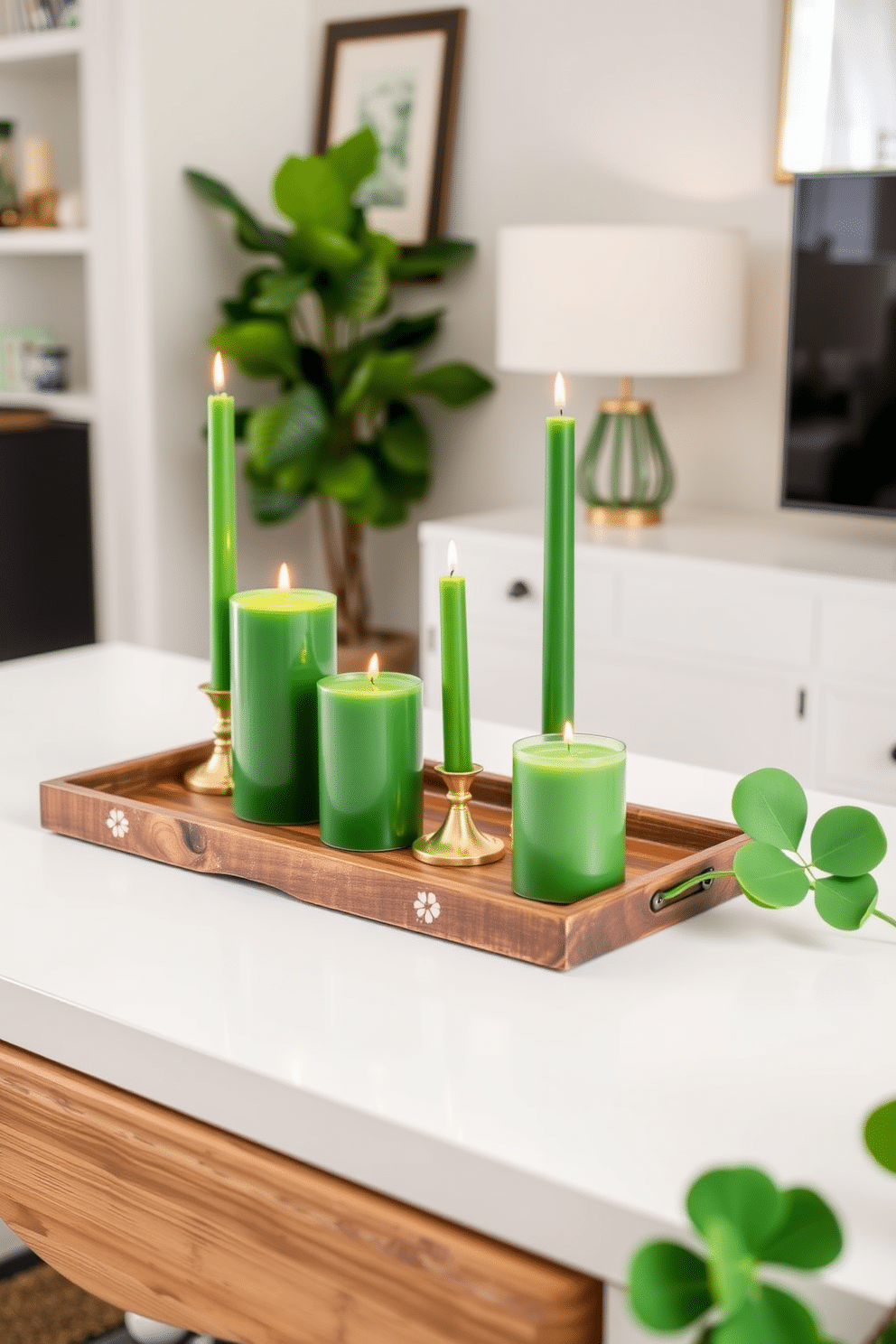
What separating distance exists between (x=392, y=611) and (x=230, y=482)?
269 centimetres

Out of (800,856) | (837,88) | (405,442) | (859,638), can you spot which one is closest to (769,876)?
(800,856)

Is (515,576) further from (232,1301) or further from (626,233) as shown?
(232,1301)

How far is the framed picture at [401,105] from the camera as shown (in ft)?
11.1

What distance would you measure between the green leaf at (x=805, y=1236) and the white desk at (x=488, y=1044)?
144mm

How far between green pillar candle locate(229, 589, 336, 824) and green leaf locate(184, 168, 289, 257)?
245 cm

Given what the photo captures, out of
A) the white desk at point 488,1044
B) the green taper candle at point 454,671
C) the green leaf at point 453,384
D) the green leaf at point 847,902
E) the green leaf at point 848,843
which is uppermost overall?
the green leaf at point 453,384

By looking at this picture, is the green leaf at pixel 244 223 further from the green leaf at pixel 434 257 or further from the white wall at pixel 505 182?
the green leaf at pixel 434 257

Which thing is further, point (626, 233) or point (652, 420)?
point (652, 420)

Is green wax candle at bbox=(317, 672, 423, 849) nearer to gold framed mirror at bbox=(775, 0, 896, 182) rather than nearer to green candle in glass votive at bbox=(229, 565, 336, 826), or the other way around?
green candle in glass votive at bbox=(229, 565, 336, 826)

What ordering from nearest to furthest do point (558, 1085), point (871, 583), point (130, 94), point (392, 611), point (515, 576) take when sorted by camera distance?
point (558, 1085) < point (871, 583) < point (515, 576) < point (130, 94) < point (392, 611)

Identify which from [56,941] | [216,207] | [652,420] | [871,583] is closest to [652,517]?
[652,420]

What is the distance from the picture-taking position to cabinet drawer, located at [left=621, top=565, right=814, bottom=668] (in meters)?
2.48

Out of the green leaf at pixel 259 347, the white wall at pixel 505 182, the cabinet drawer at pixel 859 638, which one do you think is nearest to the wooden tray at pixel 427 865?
the cabinet drawer at pixel 859 638

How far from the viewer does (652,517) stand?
2.95 m
